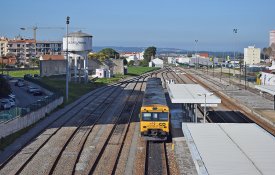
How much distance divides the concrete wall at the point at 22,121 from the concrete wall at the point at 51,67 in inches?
1967

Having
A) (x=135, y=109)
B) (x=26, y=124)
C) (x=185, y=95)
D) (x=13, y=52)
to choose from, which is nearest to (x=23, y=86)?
(x=135, y=109)

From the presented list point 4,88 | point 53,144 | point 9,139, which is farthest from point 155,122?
point 4,88

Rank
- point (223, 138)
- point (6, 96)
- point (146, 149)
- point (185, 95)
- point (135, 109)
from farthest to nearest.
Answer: point (6, 96)
point (135, 109)
point (185, 95)
point (146, 149)
point (223, 138)

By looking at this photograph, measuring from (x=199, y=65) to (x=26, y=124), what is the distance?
538 feet

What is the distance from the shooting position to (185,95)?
34.6 metres

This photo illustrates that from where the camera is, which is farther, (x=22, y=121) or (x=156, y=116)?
(x=22, y=121)

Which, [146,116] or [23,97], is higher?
[146,116]

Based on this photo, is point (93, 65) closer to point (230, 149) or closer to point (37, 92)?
point (37, 92)

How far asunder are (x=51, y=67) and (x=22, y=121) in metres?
62.7

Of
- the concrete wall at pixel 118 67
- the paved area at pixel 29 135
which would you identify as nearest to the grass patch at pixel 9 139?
the paved area at pixel 29 135

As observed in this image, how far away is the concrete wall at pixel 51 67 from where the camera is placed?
92438 millimetres

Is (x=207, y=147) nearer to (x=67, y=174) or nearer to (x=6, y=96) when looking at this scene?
(x=67, y=174)

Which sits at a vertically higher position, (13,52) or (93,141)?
(13,52)

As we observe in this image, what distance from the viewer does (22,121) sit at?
33.8 metres
